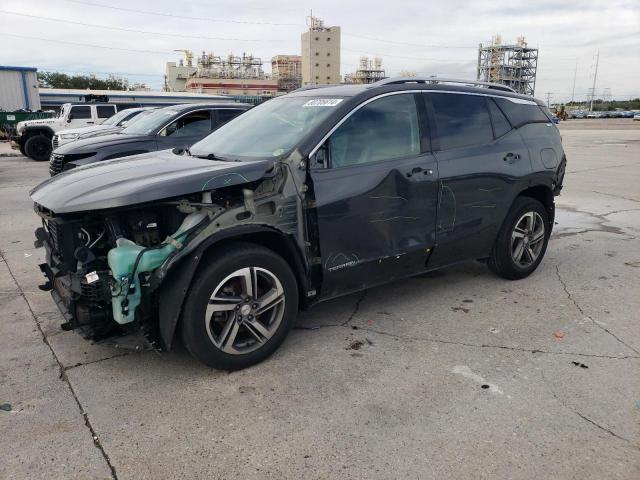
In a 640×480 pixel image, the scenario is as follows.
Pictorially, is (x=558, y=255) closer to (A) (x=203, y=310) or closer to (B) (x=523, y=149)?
(B) (x=523, y=149)

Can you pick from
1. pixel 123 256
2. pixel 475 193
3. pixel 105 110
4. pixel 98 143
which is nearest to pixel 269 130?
pixel 123 256

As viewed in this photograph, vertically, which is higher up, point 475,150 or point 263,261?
point 475,150

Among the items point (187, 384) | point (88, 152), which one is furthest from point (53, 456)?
point (88, 152)

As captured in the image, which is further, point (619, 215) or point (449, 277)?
point (619, 215)

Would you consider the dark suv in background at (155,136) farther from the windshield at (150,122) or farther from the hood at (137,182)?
the hood at (137,182)

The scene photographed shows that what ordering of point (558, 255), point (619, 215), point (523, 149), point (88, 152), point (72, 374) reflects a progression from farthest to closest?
point (88, 152) < point (619, 215) < point (558, 255) < point (523, 149) < point (72, 374)

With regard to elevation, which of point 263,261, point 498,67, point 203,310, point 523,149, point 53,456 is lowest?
point 53,456

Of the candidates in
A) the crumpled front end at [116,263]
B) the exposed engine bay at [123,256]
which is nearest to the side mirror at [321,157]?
the exposed engine bay at [123,256]

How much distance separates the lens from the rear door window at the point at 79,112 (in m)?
18.8

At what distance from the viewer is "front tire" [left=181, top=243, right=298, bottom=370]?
310 cm

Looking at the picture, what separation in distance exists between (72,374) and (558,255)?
5107 mm

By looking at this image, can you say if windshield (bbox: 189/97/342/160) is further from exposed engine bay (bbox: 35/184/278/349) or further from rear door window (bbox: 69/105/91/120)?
rear door window (bbox: 69/105/91/120)

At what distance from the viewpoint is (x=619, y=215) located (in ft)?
26.8

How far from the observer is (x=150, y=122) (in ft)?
32.4
